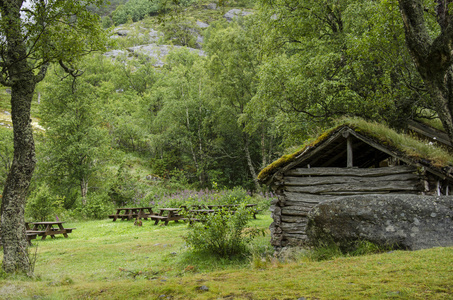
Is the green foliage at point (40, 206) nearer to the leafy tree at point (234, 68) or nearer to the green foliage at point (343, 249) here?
the leafy tree at point (234, 68)

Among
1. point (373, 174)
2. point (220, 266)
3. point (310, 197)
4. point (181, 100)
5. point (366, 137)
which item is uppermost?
point (181, 100)

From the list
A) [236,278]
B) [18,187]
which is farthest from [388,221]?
[18,187]

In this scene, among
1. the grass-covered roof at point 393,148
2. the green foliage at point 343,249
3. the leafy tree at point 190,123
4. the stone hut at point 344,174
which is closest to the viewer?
the green foliage at point 343,249

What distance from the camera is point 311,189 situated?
377 inches

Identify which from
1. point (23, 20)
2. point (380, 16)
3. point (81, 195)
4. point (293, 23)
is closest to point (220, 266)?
point (23, 20)

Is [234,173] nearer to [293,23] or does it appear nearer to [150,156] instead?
[150,156]

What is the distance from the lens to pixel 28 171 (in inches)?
305

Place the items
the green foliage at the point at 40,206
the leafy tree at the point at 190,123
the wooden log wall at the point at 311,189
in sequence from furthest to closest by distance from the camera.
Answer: the leafy tree at the point at 190,123 < the green foliage at the point at 40,206 < the wooden log wall at the point at 311,189

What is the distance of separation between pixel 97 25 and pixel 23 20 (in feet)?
7.81

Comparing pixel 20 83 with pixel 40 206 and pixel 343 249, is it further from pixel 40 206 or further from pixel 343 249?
pixel 40 206

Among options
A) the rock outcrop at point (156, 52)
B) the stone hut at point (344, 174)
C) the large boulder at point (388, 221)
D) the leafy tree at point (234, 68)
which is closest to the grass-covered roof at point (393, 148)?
the stone hut at point (344, 174)

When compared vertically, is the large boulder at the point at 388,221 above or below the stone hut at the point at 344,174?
below

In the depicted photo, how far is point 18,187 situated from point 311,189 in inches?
328

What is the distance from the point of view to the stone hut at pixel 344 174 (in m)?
7.76
